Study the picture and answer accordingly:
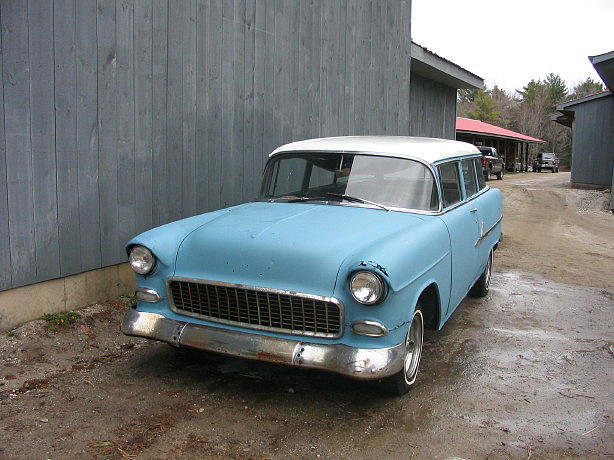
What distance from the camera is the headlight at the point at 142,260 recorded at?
394cm

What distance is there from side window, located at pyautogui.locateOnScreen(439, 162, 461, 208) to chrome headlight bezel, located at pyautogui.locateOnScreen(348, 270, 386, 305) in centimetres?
163

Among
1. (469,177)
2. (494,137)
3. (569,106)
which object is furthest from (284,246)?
(494,137)

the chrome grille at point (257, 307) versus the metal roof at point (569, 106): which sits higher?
the metal roof at point (569, 106)

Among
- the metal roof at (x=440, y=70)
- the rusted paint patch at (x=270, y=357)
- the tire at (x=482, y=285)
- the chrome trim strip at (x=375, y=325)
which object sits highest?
the metal roof at (x=440, y=70)

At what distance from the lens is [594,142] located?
25.0 m

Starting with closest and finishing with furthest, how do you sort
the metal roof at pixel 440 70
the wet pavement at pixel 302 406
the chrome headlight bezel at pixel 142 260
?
the wet pavement at pixel 302 406 → the chrome headlight bezel at pixel 142 260 → the metal roof at pixel 440 70

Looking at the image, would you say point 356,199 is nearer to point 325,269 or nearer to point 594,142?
point 325,269

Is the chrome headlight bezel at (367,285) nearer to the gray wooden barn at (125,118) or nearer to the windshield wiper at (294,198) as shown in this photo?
the windshield wiper at (294,198)

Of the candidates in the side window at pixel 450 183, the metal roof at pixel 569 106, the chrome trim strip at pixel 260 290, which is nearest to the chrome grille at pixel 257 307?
the chrome trim strip at pixel 260 290

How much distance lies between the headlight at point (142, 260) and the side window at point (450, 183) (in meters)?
2.32

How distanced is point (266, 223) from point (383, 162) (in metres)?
1.24

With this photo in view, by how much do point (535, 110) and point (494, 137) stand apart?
3698cm

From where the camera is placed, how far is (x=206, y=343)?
369 cm

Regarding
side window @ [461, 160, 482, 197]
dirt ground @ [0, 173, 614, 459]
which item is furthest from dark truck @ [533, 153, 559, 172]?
dirt ground @ [0, 173, 614, 459]
